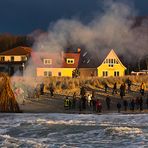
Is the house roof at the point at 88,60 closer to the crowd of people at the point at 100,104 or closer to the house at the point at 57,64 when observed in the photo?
the house at the point at 57,64

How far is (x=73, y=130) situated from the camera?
24578 millimetres

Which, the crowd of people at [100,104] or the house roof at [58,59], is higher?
the house roof at [58,59]

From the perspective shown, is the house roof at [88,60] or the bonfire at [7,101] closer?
the bonfire at [7,101]

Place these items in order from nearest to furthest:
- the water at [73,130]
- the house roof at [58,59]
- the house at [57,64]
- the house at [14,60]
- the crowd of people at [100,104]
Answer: the water at [73,130] < the crowd of people at [100,104] < the house roof at [58,59] < the house at [57,64] < the house at [14,60]

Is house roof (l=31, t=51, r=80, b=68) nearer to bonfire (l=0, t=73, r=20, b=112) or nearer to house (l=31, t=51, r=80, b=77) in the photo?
house (l=31, t=51, r=80, b=77)

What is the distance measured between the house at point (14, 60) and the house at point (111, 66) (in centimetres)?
896

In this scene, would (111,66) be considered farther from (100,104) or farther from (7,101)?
(7,101)

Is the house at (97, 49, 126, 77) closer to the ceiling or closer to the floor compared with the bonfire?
closer to the ceiling

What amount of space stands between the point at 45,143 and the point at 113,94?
20515mm

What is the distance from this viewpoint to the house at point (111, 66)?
5934 cm

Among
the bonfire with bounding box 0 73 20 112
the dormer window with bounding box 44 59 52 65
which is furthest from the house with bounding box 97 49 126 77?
the bonfire with bounding box 0 73 20 112

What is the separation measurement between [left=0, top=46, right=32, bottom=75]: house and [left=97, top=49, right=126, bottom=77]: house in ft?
29.4

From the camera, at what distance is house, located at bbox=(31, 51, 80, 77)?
185 feet

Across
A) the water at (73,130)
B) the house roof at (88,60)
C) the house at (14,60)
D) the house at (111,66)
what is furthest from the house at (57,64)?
the water at (73,130)
